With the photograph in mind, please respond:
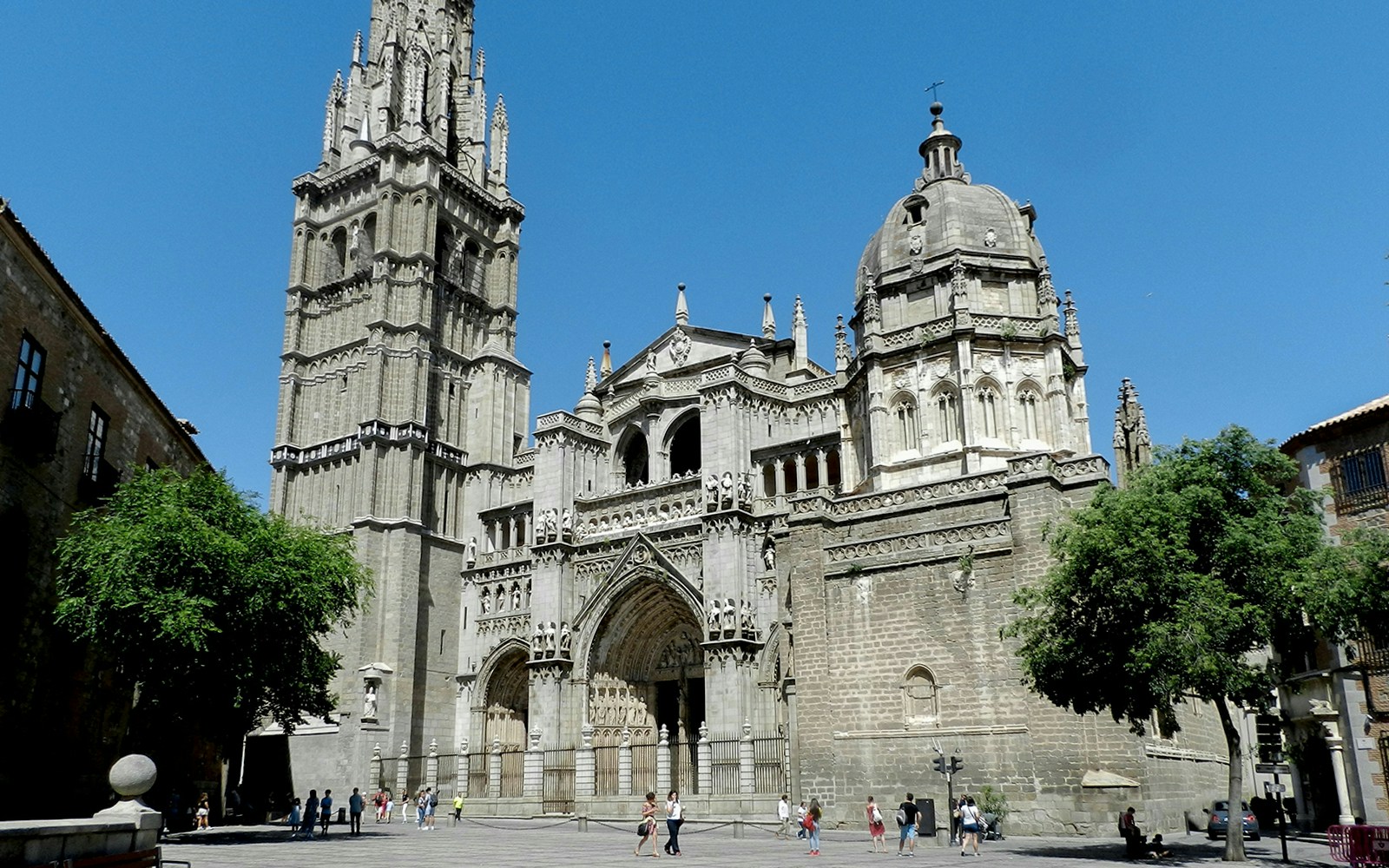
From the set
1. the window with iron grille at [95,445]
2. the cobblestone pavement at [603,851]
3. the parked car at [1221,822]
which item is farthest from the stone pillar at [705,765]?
the window with iron grille at [95,445]

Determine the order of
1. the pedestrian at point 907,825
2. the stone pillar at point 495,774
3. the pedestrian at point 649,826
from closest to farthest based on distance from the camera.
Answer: the pedestrian at point 649,826, the pedestrian at point 907,825, the stone pillar at point 495,774

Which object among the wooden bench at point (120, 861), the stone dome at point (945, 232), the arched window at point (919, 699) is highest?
the stone dome at point (945, 232)

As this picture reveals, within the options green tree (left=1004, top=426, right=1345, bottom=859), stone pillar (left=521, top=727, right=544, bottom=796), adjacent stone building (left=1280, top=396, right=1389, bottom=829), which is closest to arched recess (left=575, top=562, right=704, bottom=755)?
stone pillar (left=521, top=727, right=544, bottom=796)

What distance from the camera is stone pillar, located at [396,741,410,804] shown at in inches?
1697

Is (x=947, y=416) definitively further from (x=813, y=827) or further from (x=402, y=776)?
(x=402, y=776)

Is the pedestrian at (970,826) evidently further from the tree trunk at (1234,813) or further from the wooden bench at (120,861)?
the wooden bench at (120,861)

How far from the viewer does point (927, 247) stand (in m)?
40.2

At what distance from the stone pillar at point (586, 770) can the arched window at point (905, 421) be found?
49.6 feet

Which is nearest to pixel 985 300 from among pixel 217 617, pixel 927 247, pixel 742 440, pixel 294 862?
pixel 927 247

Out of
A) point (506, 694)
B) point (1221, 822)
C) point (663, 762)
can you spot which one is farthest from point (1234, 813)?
point (506, 694)

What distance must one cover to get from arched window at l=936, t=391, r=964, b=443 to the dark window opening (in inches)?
459

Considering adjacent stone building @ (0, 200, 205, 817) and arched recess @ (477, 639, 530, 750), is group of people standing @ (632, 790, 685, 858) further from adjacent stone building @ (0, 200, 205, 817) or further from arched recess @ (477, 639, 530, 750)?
arched recess @ (477, 639, 530, 750)

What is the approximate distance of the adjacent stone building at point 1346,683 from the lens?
24.2m

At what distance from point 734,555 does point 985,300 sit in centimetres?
1273
